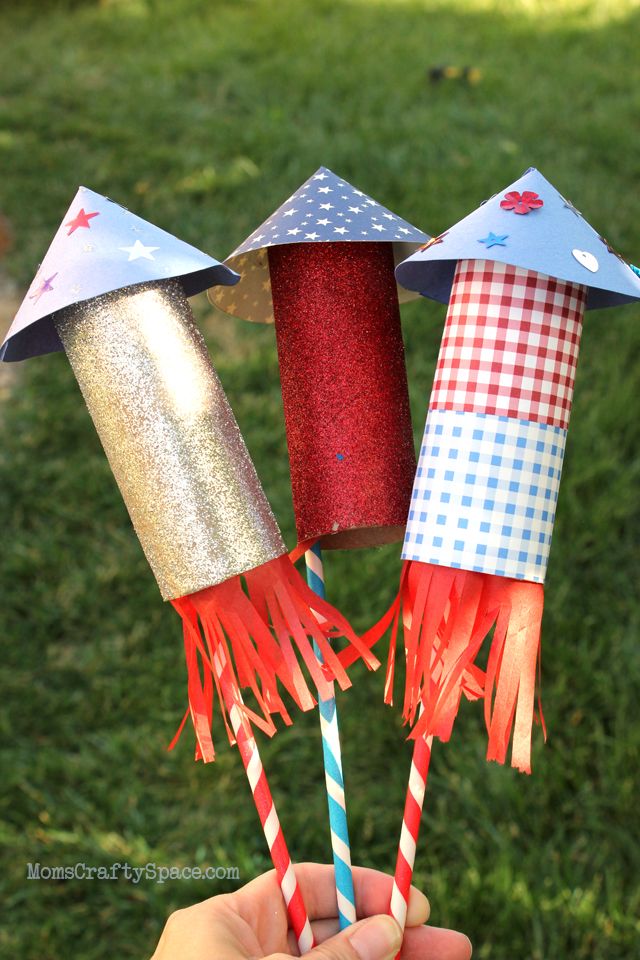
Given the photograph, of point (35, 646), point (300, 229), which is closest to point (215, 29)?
point (35, 646)

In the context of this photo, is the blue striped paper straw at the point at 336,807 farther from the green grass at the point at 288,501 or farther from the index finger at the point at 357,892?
the green grass at the point at 288,501

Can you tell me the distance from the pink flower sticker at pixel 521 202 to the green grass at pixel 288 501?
3.84 feet

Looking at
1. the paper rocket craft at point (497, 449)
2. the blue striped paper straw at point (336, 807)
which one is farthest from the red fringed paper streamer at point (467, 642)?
the blue striped paper straw at point (336, 807)

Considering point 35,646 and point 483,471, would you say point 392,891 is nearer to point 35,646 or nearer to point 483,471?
point 483,471

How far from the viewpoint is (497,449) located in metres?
0.92

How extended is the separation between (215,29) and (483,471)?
11.4ft

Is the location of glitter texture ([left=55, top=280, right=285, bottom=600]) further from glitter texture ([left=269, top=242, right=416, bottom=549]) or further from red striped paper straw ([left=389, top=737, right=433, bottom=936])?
red striped paper straw ([left=389, top=737, right=433, bottom=936])

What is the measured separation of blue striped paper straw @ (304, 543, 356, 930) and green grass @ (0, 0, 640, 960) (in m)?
0.73

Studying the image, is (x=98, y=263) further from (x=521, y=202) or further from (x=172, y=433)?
(x=521, y=202)

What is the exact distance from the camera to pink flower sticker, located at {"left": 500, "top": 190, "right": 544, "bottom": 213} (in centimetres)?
94

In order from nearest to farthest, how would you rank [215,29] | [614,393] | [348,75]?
[614,393], [348,75], [215,29]

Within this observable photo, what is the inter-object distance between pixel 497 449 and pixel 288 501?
1465mm

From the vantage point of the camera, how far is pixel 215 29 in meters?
3.93

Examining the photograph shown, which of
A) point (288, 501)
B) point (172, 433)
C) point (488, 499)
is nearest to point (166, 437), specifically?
point (172, 433)
